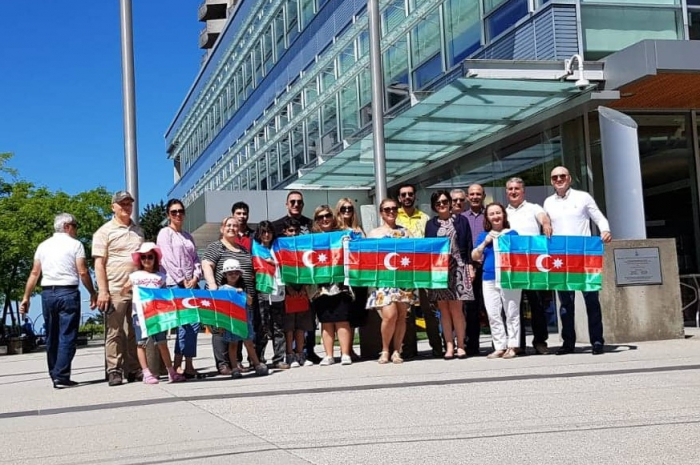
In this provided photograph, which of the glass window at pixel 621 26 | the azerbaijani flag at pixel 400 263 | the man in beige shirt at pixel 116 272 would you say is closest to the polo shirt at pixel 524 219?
the azerbaijani flag at pixel 400 263

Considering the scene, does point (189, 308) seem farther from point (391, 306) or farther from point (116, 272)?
point (391, 306)

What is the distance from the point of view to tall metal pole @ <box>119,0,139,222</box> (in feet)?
38.0

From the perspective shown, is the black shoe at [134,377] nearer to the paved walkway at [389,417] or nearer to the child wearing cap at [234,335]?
the paved walkway at [389,417]

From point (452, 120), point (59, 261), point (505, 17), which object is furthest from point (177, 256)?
point (505, 17)

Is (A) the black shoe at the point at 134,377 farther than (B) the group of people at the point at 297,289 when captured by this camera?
Yes

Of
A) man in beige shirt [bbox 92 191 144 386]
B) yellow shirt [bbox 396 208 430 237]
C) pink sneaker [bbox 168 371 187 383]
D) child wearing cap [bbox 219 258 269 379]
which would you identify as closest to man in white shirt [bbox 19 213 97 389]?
man in beige shirt [bbox 92 191 144 386]

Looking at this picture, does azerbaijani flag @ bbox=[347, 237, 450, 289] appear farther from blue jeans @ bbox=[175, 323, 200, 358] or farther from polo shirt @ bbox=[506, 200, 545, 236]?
blue jeans @ bbox=[175, 323, 200, 358]

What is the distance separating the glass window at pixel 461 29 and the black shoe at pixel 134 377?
37.6 feet

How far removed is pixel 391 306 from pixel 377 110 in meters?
5.79

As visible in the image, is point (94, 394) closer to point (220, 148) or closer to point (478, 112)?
point (478, 112)

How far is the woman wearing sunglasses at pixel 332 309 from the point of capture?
34.8 feet

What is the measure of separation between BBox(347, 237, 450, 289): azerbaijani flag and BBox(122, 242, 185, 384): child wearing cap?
7.19 ft

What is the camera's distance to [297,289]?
35.3 ft

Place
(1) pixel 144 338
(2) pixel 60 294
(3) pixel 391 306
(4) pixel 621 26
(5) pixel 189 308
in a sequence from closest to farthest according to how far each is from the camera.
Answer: (1) pixel 144 338
(5) pixel 189 308
(2) pixel 60 294
(3) pixel 391 306
(4) pixel 621 26
